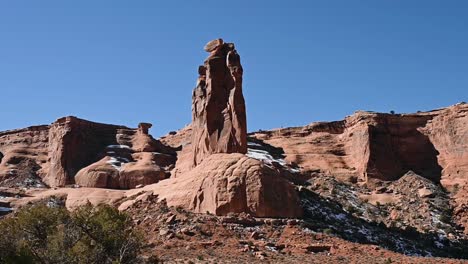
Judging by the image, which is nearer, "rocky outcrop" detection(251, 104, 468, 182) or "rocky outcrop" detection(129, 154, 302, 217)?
"rocky outcrop" detection(129, 154, 302, 217)

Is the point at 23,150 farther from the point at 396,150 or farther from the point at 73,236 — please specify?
the point at 73,236

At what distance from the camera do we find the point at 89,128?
10388cm

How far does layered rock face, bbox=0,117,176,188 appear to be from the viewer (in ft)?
298

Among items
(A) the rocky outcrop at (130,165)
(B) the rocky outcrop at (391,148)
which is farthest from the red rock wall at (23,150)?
(B) the rocky outcrop at (391,148)

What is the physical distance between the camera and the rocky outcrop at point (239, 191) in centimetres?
5606

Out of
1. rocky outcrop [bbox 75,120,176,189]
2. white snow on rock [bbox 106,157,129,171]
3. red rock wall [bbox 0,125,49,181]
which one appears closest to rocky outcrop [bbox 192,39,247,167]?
rocky outcrop [bbox 75,120,176,189]

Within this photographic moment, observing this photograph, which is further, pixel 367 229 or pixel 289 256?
pixel 367 229

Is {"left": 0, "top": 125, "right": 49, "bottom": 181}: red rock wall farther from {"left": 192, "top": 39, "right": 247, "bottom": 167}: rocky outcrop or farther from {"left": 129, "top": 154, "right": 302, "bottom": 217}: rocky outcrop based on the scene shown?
{"left": 129, "top": 154, "right": 302, "bottom": 217}: rocky outcrop

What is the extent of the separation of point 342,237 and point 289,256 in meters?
9.11

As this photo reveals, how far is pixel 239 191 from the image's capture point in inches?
2222

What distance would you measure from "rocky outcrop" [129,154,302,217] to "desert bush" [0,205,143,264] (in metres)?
14.3

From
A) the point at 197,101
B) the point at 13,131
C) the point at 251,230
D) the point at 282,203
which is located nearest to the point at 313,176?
the point at 197,101

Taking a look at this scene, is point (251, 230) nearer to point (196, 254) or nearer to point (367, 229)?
point (196, 254)

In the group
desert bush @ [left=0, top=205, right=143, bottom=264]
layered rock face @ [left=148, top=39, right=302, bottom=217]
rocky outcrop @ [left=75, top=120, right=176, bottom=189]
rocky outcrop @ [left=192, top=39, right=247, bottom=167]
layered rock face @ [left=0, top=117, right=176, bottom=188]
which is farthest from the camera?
layered rock face @ [left=0, top=117, right=176, bottom=188]
